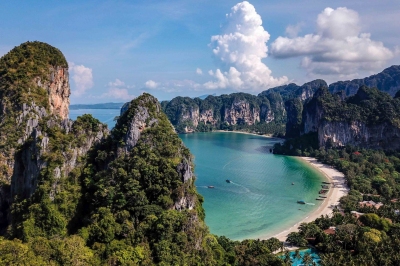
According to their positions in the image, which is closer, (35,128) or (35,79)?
(35,128)

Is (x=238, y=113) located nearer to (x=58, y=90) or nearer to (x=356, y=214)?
(x=356, y=214)

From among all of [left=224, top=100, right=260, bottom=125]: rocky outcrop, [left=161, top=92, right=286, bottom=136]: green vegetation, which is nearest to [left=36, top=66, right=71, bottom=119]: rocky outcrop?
[left=161, top=92, right=286, bottom=136]: green vegetation

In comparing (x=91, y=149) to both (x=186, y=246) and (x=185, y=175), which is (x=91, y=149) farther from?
(x=186, y=246)

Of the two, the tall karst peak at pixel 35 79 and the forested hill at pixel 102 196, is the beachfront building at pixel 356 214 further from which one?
the tall karst peak at pixel 35 79

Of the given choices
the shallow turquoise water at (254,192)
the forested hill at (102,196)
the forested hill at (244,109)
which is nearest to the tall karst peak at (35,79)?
the forested hill at (102,196)

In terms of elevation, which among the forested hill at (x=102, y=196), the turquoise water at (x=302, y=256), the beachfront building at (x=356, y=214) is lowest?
the turquoise water at (x=302, y=256)

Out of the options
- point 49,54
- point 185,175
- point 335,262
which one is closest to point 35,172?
point 185,175

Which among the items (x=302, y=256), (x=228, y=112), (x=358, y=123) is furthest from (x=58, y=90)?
(x=228, y=112)
